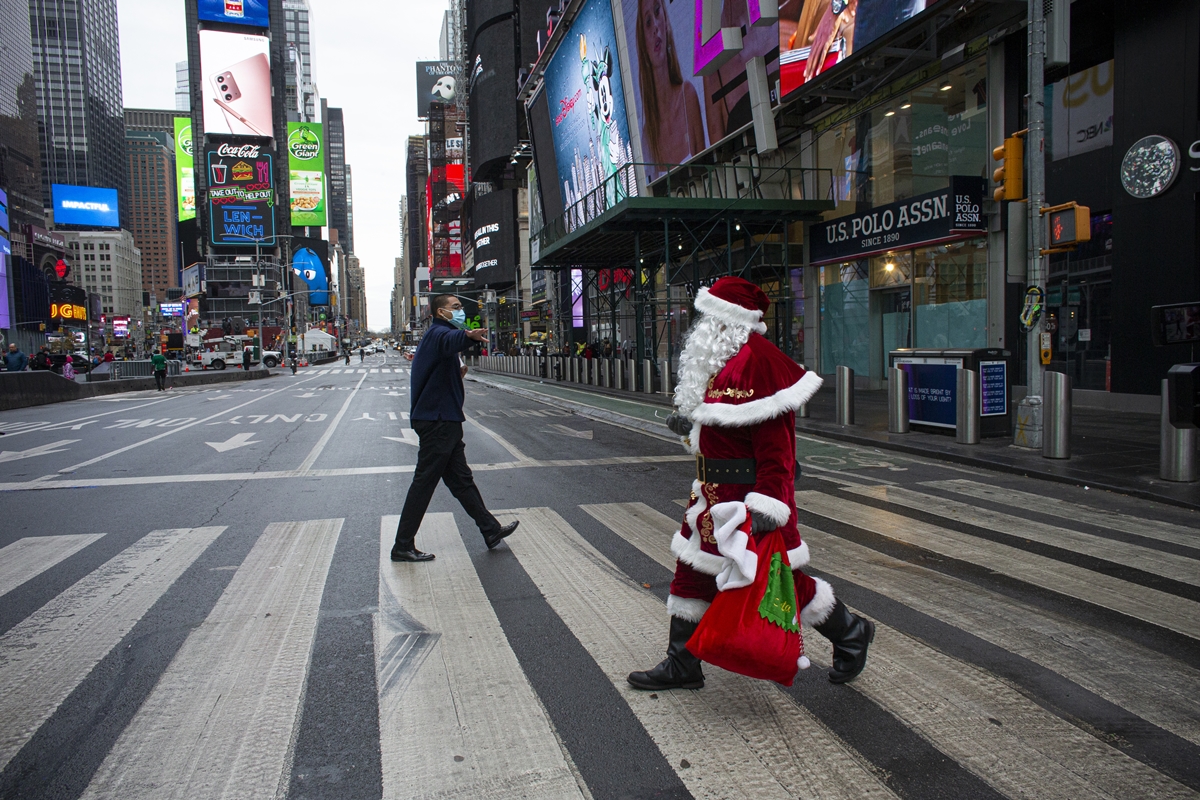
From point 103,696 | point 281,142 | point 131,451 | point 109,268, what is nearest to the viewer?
point 103,696

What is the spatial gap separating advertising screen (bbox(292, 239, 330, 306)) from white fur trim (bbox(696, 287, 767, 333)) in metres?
132

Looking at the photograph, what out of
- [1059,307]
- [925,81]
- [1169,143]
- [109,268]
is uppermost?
[109,268]

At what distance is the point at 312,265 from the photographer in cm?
13662

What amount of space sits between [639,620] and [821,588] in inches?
Answer: 48.9

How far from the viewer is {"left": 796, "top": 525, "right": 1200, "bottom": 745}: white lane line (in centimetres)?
310

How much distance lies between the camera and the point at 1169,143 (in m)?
12.2

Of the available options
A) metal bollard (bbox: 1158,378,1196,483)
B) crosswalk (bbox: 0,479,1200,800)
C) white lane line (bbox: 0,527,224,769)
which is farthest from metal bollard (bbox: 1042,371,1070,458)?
white lane line (bbox: 0,527,224,769)

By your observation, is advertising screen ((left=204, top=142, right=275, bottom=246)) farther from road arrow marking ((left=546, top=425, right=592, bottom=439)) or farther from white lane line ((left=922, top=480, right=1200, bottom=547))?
white lane line ((left=922, top=480, right=1200, bottom=547))

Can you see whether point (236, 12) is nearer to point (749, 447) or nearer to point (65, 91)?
point (65, 91)

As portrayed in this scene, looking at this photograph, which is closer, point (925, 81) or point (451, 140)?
point (925, 81)

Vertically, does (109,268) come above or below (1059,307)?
above

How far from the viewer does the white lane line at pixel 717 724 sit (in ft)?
8.34

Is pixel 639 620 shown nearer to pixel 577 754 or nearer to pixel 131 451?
pixel 577 754

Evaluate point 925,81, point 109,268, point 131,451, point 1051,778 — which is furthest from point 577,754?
point 109,268
